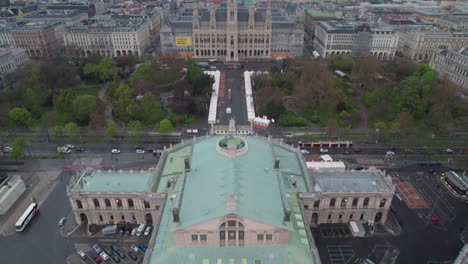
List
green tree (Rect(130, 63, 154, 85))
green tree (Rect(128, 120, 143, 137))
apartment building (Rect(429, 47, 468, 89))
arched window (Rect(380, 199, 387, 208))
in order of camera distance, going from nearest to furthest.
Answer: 1. arched window (Rect(380, 199, 387, 208))
2. green tree (Rect(128, 120, 143, 137))
3. green tree (Rect(130, 63, 154, 85))
4. apartment building (Rect(429, 47, 468, 89))

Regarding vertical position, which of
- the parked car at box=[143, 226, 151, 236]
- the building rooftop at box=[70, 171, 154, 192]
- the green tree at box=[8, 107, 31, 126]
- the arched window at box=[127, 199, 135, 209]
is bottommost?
the parked car at box=[143, 226, 151, 236]

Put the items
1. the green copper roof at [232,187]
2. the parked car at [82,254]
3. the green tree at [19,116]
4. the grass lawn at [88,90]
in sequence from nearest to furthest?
the green copper roof at [232,187] → the parked car at [82,254] → the green tree at [19,116] → the grass lawn at [88,90]

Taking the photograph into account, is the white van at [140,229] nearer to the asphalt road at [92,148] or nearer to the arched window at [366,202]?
the asphalt road at [92,148]

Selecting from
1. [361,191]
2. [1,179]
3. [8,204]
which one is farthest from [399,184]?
[1,179]

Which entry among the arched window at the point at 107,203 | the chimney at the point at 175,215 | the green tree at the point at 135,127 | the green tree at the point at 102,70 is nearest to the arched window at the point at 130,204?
the arched window at the point at 107,203

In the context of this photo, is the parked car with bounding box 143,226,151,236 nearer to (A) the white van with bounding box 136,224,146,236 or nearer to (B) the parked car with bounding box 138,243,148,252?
(A) the white van with bounding box 136,224,146,236

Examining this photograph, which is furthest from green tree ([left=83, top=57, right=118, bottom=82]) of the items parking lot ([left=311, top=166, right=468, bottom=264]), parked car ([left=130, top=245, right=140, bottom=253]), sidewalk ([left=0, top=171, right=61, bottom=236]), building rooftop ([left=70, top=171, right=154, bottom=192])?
parking lot ([left=311, top=166, right=468, bottom=264])
